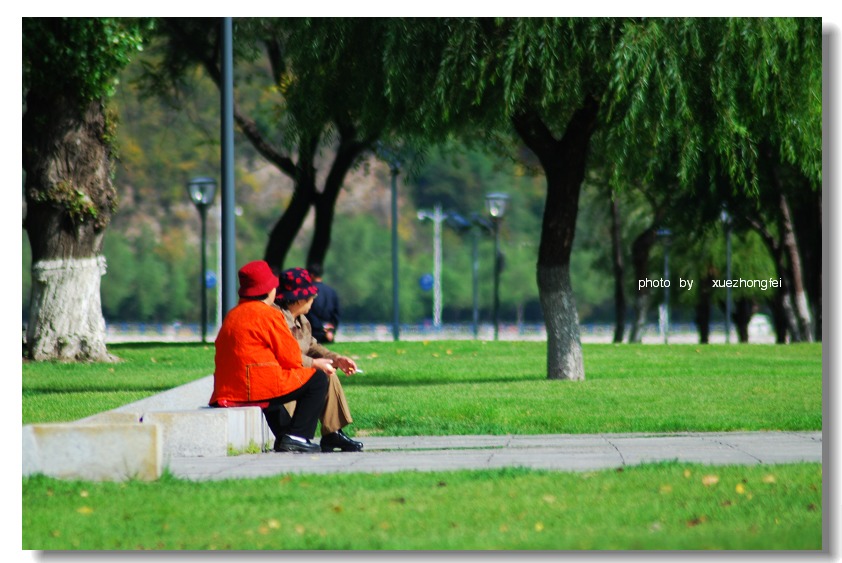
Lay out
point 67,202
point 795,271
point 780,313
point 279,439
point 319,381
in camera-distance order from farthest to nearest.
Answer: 1. point 780,313
2. point 795,271
3. point 67,202
4. point 279,439
5. point 319,381

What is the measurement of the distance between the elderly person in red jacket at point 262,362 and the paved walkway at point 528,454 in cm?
40

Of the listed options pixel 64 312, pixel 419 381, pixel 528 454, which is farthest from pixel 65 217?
pixel 528 454

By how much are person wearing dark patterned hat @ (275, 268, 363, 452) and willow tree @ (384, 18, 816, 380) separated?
371 cm

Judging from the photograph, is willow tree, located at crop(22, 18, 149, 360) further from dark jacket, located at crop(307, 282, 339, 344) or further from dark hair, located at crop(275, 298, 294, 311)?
dark hair, located at crop(275, 298, 294, 311)

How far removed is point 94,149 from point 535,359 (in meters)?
6.98

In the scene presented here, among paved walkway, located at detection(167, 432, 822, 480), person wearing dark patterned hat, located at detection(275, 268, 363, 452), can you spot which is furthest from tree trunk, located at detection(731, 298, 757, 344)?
person wearing dark patterned hat, located at detection(275, 268, 363, 452)

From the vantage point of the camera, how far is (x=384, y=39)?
12.9 meters

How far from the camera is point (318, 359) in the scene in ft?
30.8

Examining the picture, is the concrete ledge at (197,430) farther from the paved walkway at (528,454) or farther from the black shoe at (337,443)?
the black shoe at (337,443)

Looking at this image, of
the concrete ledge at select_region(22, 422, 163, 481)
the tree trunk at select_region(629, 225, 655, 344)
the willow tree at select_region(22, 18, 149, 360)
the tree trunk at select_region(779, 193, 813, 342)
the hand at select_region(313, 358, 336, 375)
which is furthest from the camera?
the tree trunk at select_region(629, 225, 655, 344)

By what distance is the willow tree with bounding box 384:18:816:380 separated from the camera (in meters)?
12.1

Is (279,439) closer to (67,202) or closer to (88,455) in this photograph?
(88,455)

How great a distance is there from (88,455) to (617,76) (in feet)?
22.2
